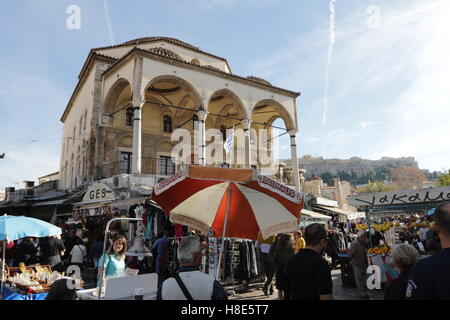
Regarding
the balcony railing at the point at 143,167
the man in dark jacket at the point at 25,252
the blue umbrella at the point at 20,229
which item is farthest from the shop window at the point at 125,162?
the blue umbrella at the point at 20,229

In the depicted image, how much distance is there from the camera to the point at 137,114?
47.3ft

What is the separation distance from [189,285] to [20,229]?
15.7 ft

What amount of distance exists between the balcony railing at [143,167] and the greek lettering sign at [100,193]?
190 inches

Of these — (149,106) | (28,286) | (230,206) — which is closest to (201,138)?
(149,106)

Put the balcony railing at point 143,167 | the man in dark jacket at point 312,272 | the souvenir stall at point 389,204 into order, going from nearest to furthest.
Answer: the man in dark jacket at point 312,272, the souvenir stall at point 389,204, the balcony railing at point 143,167

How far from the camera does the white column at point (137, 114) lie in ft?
46.5

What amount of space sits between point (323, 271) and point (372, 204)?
742cm

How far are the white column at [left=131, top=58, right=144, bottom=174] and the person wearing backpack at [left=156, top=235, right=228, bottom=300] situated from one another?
12.3 meters

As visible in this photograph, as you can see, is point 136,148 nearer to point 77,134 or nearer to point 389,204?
point 77,134

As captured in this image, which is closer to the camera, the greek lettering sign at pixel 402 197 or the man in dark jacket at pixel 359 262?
the man in dark jacket at pixel 359 262

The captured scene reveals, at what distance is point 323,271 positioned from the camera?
8.20 feet

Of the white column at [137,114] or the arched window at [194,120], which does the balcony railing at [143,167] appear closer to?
the arched window at [194,120]
